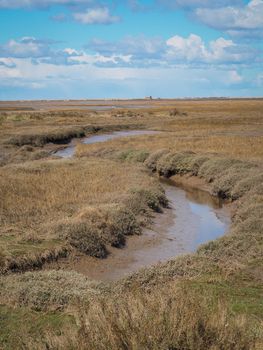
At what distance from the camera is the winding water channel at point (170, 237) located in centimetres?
1506

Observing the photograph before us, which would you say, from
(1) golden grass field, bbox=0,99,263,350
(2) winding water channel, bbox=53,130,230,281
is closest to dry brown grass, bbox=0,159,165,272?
(1) golden grass field, bbox=0,99,263,350

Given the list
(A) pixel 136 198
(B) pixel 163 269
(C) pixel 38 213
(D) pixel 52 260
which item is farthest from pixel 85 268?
(A) pixel 136 198

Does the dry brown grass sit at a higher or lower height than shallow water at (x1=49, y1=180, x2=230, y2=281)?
higher

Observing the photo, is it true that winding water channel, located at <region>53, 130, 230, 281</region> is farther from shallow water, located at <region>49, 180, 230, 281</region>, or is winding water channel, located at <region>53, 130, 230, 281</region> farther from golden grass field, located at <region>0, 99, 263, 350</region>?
golden grass field, located at <region>0, 99, 263, 350</region>

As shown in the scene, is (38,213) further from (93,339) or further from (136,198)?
(93,339)

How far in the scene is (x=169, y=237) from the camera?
61.9 ft

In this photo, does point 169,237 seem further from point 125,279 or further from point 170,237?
point 125,279

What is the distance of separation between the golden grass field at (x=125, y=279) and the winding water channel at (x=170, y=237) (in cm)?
56

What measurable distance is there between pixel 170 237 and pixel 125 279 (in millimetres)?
6674

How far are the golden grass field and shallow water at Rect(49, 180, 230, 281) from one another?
0.55 metres

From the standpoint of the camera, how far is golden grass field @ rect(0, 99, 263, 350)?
5.73 m

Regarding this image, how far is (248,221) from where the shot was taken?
17078mm

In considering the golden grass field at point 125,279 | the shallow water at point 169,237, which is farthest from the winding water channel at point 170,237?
the golden grass field at point 125,279

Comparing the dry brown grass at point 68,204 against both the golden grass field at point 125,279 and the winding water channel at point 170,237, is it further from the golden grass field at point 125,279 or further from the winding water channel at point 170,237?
the winding water channel at point 170,237
